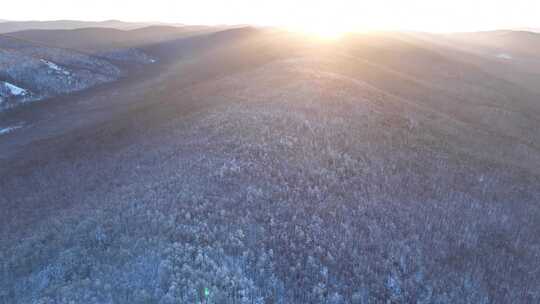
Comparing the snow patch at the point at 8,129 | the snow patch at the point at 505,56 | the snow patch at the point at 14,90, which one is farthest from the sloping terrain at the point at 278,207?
the snow patch at the point at 505,56

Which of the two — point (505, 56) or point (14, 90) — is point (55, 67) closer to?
point (14, 90)

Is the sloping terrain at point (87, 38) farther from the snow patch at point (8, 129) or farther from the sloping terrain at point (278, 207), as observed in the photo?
the sloping terrain at point (278, 207)

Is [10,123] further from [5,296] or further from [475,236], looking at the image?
[475,236]

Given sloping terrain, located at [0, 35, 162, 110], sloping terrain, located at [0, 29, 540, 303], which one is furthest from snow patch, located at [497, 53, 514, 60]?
sloping terrain, located at [0, 35, 162, 110]

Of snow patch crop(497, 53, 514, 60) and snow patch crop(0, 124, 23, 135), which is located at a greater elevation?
snow patch crop(497, 53, 514, 60)

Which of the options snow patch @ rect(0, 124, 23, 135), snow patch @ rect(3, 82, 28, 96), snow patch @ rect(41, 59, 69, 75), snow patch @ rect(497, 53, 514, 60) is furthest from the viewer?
snow patch @ rect(497, 53, 514, 60)

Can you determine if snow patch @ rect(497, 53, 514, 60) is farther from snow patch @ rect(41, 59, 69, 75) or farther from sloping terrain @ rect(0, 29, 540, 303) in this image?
snow patch @ rect(41, 59, 69, 75)
